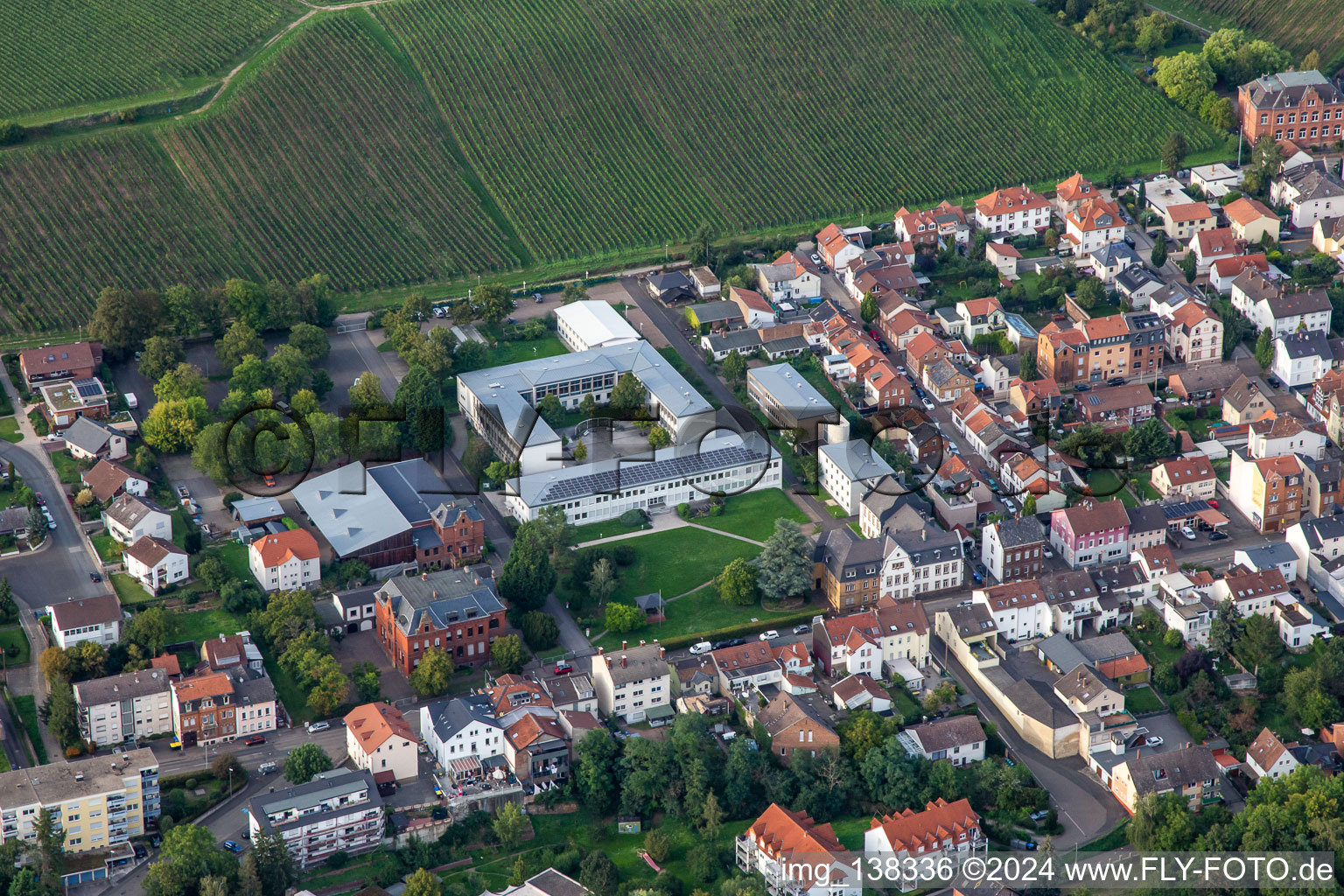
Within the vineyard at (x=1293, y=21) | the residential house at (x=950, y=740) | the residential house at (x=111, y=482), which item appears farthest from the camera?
the vineyard at (x=1293, y=21)

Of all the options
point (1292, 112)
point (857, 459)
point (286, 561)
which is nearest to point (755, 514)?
point (857, 459)

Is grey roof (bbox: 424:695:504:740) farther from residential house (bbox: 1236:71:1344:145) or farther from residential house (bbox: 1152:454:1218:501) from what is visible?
residential house (bbox: 1236:71:1344:145)

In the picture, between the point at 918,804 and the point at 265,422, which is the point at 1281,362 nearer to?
the point at 918,804

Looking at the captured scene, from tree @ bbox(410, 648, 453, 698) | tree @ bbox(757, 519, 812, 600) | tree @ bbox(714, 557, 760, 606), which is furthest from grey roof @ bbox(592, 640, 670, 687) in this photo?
tree @ bbox(757, 519, 812, 600)

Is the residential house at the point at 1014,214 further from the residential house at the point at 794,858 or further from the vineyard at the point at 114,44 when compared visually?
the residential house at the point at 794,858

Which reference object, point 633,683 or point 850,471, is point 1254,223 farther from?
point 633,683

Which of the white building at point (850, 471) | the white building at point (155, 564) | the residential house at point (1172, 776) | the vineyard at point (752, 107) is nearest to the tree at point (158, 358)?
the white building at point (155, 564)
